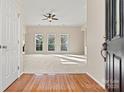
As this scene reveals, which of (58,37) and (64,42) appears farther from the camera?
(64,42)

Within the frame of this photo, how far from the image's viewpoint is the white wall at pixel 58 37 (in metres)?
18.0

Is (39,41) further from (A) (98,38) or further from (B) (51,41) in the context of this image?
(A) (98,38)

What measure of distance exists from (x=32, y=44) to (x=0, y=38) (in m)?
14.6

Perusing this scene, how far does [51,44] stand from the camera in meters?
18.2

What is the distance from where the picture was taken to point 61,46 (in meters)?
18.4

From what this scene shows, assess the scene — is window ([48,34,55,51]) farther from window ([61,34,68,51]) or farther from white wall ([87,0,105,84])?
white wall ([87,0,105,84])

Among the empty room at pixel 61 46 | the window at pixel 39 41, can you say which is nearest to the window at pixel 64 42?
the empty room at pixel 61 46

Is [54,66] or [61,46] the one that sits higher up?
[61,46]

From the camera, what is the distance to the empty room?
290 centimetres

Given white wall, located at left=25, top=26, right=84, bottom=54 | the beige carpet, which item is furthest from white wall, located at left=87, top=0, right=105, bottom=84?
white wall, located at left=25, top=26, right=84, bottom=54

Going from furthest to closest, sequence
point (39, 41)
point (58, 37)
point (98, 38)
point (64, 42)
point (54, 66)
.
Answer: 1. point (64, 42)
2. point (58, 37)
3. point (39, 41)
4. point (54, 66)
5. point (98, 38)

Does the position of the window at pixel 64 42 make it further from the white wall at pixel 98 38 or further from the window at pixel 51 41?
the white wall at pixel 98 38

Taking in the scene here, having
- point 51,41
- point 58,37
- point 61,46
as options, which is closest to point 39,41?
point 51,41

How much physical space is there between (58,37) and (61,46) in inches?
33.8
